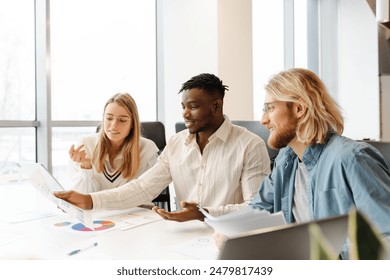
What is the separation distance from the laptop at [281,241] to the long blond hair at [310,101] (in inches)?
28.3

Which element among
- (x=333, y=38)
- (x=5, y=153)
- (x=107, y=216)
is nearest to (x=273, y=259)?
(x=107, y=216)

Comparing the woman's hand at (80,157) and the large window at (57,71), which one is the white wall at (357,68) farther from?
the woman's hand at (80,157)

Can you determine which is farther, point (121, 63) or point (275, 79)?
point (121, 63)

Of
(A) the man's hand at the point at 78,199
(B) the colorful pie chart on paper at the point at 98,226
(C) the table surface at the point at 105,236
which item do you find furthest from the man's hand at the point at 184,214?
(A) the man's hand at the point at 78,199

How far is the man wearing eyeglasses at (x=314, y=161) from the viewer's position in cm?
87

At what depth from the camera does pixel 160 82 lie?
3021 millimetres

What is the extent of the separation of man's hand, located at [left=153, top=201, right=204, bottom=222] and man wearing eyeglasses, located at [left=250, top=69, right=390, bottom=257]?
0.63 ft

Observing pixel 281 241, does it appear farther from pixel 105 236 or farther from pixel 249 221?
pixel 105 236

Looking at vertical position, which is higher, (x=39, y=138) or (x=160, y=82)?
(x=160, y=82)

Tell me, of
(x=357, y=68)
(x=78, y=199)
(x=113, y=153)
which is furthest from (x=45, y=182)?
(x=357, y=68)

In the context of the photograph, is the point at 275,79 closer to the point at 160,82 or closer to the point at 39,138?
the point at 39,138

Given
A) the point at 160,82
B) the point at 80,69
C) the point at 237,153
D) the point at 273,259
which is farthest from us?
the point at 160,82

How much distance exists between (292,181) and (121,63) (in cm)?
202

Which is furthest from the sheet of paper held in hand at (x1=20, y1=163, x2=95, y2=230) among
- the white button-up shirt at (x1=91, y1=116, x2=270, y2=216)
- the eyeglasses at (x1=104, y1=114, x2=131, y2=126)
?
the eyeglasses at (x1=104, y1=114, x2=131, y2=126)
